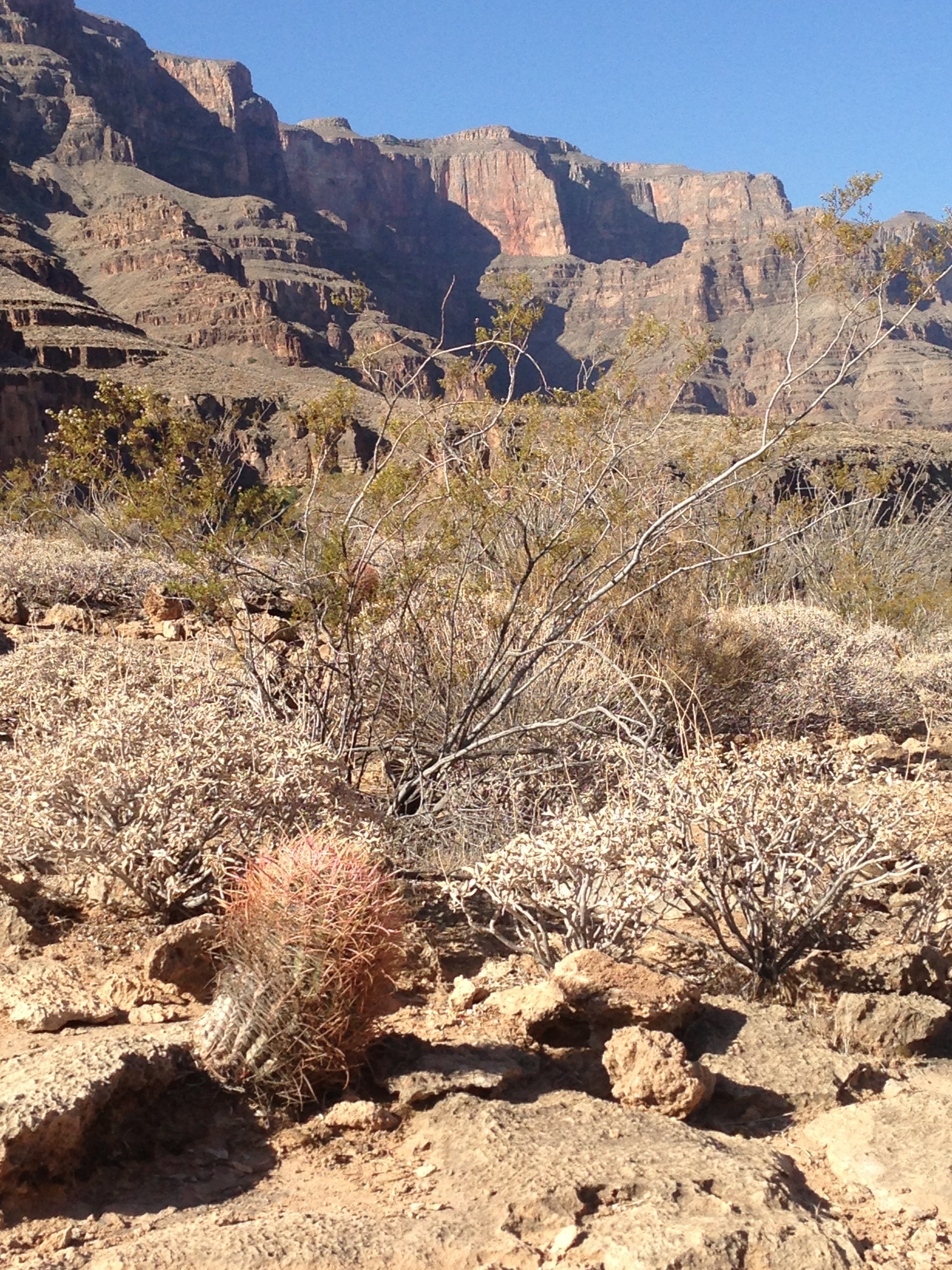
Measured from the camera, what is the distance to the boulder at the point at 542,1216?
2.10 m

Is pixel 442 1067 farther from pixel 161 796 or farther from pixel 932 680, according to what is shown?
pixel 932 680

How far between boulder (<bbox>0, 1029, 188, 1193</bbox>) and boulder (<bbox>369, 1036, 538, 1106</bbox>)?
1.84 ft

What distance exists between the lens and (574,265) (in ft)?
→ 456

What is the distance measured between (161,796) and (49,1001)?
811mm

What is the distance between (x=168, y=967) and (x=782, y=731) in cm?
499

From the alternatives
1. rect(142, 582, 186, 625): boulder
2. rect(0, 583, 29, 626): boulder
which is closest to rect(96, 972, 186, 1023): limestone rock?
rect(142, 582, 186, 625): boulder

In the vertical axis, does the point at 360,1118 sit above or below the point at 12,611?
below

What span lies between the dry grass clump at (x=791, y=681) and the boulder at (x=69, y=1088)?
4757mm

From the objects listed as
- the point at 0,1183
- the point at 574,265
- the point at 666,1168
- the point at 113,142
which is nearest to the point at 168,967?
the point at 0,1183

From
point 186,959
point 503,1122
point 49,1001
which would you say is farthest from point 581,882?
point 49,1001

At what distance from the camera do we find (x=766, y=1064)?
3.11 metres

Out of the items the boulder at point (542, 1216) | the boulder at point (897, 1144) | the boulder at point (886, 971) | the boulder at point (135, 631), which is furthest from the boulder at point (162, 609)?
the boulder at point (897, 1144)

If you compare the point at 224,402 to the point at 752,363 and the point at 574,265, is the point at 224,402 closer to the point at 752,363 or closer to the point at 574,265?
the point at 752,363

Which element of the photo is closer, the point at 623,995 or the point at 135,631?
the point at 623,995
